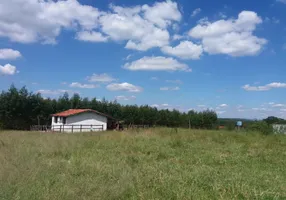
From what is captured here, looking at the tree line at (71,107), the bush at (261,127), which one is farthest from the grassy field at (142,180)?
the tree line at (71,107)

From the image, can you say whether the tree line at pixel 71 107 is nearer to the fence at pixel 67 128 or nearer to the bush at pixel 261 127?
the fence at pixel 67 128

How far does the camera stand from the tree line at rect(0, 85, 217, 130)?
50.6 metres

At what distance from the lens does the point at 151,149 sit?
14.0 metres

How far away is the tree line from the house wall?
4.25 meters

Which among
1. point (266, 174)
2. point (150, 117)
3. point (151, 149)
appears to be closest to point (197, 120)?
point (150, 117)

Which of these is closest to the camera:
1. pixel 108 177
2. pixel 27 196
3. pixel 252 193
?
pixel 27 196

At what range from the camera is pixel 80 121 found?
49938mm

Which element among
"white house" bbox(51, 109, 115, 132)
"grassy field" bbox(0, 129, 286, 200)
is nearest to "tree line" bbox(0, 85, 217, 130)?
"white house" bbox(51, 109, 115, 132)

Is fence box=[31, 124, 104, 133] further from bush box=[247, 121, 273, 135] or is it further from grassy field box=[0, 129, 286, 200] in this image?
grassy field box=[0, 129, 286, 200]

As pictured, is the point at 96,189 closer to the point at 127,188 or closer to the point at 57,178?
the point at 127,188

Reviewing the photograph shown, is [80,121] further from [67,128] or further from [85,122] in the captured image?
[67,128]

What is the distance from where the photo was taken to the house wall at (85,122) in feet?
156

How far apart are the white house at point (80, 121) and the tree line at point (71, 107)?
12.3 feet

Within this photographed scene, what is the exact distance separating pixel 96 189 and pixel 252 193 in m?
3.24
